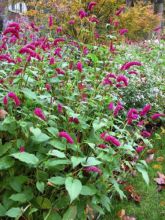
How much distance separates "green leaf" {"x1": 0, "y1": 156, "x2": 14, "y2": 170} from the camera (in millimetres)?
2049

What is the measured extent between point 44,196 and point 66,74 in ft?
4.18

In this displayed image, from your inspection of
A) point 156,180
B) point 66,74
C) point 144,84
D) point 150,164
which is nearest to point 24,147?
point 66,74

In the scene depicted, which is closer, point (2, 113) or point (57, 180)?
point (57, 180)

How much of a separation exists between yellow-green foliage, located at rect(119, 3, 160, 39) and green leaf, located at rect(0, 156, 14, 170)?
11406 mm

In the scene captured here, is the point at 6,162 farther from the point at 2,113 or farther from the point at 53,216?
the point at 53,216

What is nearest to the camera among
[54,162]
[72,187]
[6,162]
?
[72,187]

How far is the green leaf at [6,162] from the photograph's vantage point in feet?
6.72

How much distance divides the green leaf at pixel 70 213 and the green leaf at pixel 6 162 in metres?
0.42

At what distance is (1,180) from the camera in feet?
7.41

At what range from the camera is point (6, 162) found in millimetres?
2080

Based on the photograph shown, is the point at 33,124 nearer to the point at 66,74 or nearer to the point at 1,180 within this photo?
the point at 1,180

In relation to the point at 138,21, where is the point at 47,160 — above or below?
below

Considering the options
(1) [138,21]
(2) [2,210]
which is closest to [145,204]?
(2) [2,210]

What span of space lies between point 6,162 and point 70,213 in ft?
1.54
